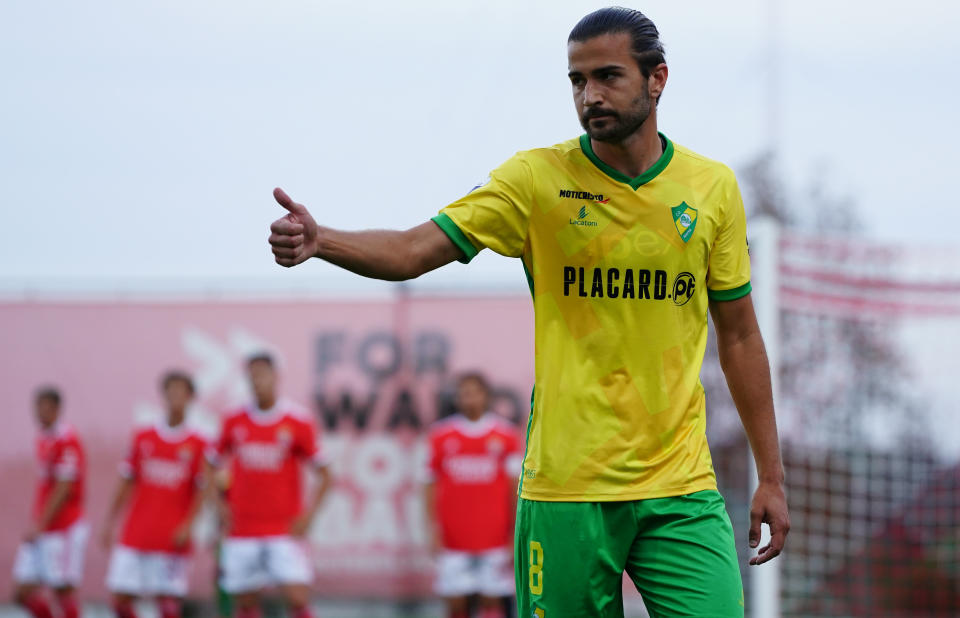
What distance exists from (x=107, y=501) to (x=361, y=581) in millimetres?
2768

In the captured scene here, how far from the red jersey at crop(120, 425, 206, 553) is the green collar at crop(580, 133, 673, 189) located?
7.96m

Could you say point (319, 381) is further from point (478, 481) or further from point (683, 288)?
point (683, 288)

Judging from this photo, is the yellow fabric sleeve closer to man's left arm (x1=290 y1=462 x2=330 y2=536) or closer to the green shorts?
the green shorts

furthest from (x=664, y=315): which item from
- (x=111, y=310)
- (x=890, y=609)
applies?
(x=111, y=310)

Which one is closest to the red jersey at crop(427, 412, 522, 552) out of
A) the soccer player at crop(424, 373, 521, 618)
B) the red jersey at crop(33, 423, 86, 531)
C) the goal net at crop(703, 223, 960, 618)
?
the soccer player at crop(424, 373, 521, 618)

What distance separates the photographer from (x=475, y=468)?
10.3 m

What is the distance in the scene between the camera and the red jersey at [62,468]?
11.6 m

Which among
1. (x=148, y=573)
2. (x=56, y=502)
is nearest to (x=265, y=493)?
(x=148, y=573)

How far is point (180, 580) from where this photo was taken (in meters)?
11.0

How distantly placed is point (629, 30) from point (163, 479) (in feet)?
27.8

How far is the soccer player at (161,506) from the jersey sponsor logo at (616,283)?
7884 mm

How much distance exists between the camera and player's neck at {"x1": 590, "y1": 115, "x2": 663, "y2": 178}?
3.63 metres

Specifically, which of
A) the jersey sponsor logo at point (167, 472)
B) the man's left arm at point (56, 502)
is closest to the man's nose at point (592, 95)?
the jersey sponsor logo at point (167, 472)

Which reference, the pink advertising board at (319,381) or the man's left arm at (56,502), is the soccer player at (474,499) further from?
the man's left arm at (56,502)
